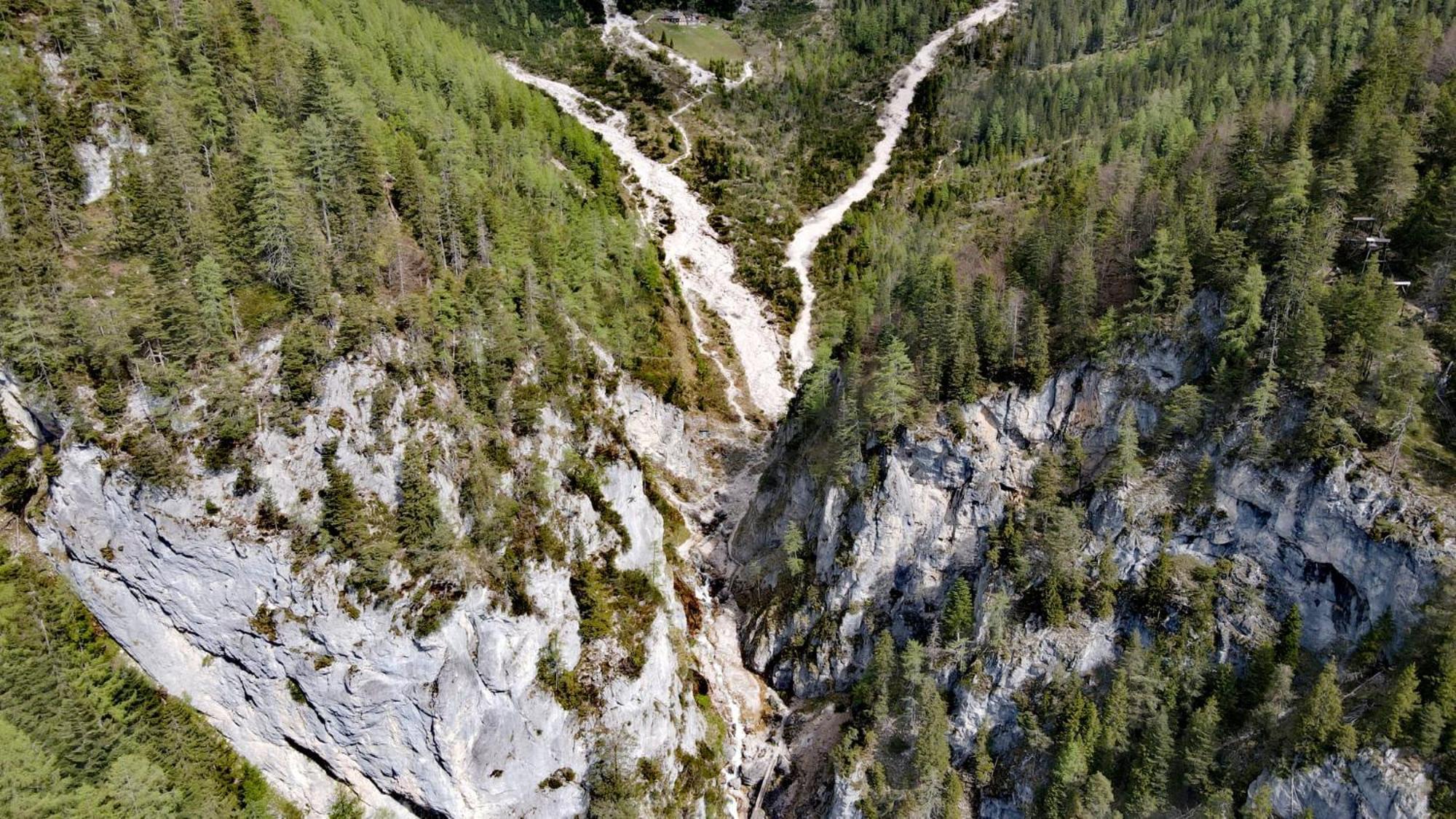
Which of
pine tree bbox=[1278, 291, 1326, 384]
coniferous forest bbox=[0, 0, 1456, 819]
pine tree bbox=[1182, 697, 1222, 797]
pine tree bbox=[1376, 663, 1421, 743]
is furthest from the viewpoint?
pine tree bbox=[1278, 291, 1326, 384]

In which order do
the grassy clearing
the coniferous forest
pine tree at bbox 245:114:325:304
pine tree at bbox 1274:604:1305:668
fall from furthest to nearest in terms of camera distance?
the grassy clearing < pine tree at bbox 245:114:325:304 < pine tree at bbox 1274:604:1305:668 < the coniferous forest

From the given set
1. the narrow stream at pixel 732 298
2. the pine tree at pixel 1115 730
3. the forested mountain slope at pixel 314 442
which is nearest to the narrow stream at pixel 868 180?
the narrow stream at pixel 732 298

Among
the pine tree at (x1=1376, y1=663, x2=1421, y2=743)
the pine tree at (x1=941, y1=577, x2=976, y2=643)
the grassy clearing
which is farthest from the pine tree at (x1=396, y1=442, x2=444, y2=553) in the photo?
the grassy clearing

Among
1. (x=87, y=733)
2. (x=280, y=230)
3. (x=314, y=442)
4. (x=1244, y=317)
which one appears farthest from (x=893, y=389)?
(x=87, y=733)

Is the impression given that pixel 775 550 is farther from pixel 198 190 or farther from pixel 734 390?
pixel 198 190

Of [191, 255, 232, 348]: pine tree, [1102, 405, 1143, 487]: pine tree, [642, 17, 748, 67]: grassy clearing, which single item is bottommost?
[1102, 405, 1143, 487]: pine tree

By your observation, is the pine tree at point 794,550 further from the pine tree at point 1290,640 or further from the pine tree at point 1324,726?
the pine tree at point 1324,726

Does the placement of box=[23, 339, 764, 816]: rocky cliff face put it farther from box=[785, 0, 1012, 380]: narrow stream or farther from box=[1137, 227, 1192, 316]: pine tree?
box=[785, 0, 1012, 380]: narrow stream
